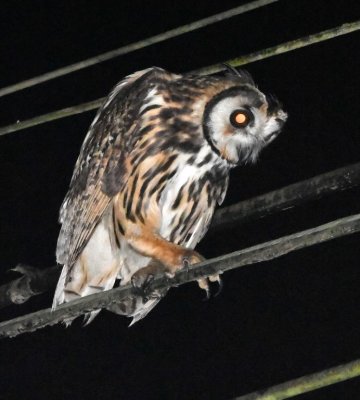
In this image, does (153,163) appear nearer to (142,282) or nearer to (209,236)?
(142,282)

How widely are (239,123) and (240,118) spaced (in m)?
0.02

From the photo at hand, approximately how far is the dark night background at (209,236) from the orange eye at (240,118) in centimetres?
126

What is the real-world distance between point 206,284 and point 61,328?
7.23 feet

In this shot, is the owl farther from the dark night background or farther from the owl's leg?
the dark night background

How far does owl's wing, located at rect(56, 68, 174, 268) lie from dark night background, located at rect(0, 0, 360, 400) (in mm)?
1057

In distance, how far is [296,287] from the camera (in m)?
5.33

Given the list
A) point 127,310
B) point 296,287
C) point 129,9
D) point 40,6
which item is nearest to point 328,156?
point 296,287

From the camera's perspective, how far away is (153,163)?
310cm

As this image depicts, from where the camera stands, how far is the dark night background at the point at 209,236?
4355 millimetres

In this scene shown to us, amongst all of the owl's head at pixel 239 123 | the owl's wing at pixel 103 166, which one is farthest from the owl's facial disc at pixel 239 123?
the owl's wing at pixel 103 166

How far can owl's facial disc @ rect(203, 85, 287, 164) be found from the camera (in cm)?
312

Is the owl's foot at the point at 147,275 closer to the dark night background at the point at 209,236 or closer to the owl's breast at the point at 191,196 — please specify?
the owl's breast at the point at 191,196

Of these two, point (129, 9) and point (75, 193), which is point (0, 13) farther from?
point (75, 193)

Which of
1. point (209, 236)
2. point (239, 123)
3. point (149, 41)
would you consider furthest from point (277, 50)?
point (209, 236)
